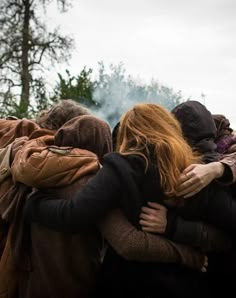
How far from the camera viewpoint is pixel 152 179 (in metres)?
2.19

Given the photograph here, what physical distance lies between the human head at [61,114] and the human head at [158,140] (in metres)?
0.50

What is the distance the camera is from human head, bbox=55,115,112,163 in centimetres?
246

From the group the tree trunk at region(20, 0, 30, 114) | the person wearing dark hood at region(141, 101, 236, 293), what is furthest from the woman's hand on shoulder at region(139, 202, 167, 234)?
the tree trunk at region(20, 0, 30, 114)

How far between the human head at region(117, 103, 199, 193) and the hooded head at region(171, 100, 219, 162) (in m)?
0.13

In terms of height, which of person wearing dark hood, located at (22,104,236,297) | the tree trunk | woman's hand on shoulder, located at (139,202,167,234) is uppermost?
person wearing dark hood, located at (22,104,236,297)

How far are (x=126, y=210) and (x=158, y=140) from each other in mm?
334

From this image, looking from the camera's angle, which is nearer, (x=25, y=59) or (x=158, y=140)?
(x=158, y=140)

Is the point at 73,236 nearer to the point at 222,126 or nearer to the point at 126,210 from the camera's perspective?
the point at 126,210

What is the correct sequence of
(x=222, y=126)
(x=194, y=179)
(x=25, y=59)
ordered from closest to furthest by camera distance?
1. (x=194, y=179)
2. (x=222, y=126)
3. (x=25, y=59)

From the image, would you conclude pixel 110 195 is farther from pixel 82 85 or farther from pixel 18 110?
pixel 18 110

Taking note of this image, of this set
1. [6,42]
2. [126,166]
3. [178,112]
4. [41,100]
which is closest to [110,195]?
[126,166]

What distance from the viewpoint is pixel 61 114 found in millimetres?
2820

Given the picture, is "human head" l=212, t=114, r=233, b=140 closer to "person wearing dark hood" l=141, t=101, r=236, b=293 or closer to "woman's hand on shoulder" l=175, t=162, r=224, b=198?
"person wearing dark hood" l=141, t=101, r=236, b=293

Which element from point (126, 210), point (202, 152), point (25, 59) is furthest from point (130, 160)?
point (25, 59)
